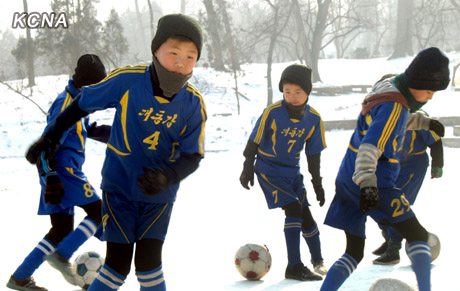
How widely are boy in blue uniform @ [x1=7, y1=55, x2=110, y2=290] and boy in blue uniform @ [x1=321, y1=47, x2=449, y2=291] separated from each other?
1710 mm

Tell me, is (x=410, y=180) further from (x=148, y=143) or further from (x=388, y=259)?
(x=148, y=143)

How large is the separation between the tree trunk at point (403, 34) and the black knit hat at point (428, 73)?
34.0 metres

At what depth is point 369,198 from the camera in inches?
131

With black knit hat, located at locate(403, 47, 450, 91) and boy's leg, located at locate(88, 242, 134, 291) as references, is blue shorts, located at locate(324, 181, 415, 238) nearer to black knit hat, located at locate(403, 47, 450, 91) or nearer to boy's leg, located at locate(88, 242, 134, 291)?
black knit hat, located at locate(403, 47, 450, 91)

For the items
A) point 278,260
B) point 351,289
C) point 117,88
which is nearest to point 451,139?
point 278,260

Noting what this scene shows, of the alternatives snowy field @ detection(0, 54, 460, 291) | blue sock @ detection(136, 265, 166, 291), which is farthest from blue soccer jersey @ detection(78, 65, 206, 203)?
snowy field @ detection(0, 54, 460, 291)

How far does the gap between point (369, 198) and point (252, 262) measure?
64.5 inches

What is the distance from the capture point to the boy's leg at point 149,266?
307 centimetres

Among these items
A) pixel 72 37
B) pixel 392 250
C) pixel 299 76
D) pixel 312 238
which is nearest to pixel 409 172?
pixel 392 250

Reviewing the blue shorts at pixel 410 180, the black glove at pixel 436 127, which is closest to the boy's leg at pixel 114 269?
the black glove at pixel 436 127

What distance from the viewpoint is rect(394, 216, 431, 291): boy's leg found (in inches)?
138

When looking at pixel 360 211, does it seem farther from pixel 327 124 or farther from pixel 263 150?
pixel 327 124

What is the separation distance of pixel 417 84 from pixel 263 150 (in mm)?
1818

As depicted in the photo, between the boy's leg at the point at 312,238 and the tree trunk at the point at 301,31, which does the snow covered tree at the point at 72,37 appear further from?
the boy's leg at the point at 312,238
